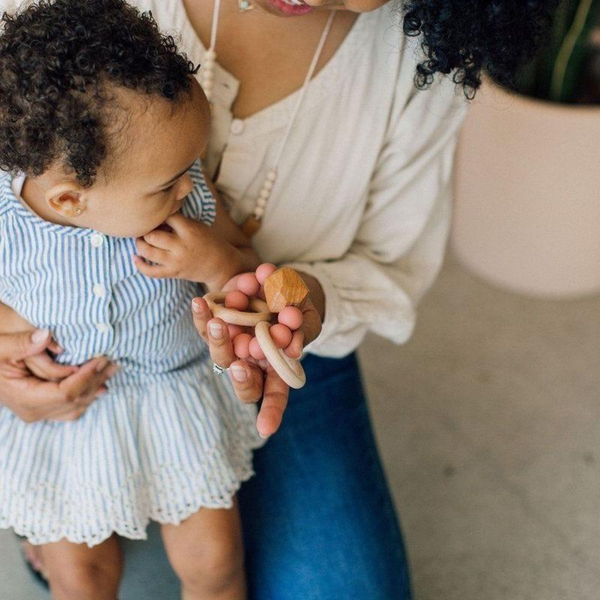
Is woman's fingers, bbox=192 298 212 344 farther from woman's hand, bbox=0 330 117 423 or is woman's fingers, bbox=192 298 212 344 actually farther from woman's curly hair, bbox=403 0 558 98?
woman's curly hair, bbox=403 0 558 98

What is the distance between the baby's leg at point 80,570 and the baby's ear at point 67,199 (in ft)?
1.36

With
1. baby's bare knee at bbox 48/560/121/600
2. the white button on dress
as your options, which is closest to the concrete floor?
baby's bare knee at bbox 48/560/121/600

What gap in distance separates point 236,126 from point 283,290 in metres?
0.32

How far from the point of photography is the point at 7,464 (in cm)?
95

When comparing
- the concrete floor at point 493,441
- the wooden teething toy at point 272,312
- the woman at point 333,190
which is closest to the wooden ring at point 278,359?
the wooden teething toy at point 272,312

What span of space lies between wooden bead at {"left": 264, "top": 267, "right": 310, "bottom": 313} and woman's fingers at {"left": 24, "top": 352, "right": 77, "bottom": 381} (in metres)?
0.29

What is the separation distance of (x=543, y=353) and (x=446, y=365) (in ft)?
0.79

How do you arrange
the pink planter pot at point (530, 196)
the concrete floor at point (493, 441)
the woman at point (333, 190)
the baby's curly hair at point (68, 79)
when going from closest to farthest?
the baby's curly hair at point (68, 79)
the woman at point (333, 190)
the concrete floor at point (493, 441)
the pink planter pot at point (530, 196)

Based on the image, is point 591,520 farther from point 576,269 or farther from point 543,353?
point 576,269

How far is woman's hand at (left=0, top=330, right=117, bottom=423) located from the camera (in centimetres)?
92

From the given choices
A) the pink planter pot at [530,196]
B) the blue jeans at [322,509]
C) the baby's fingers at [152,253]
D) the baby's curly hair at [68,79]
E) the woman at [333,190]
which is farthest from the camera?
the pink planter pot at [530,196]

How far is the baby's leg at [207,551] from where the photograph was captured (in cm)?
97

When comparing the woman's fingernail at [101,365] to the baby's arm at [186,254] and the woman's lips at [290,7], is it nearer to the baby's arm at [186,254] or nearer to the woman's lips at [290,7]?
the baby's arm at [186,254]

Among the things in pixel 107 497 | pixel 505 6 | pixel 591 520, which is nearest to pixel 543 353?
pixel 591 520
